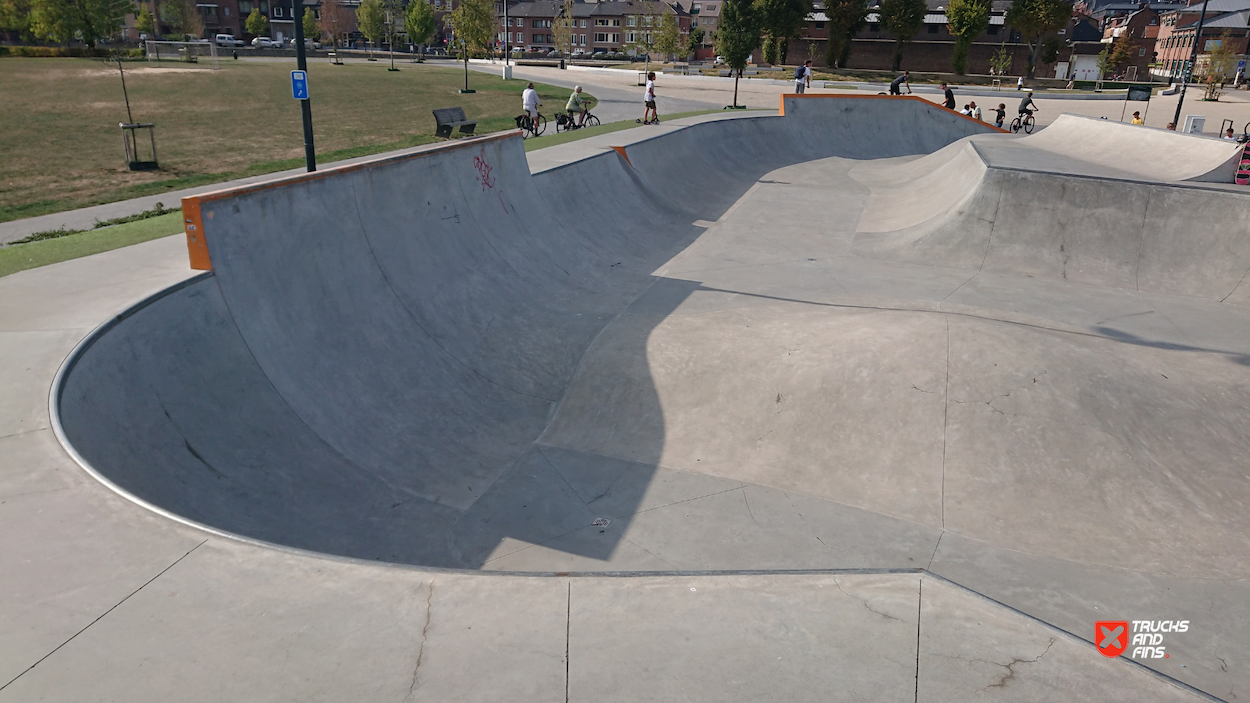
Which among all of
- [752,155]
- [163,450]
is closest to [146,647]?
[163,450]

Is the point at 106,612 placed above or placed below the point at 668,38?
below

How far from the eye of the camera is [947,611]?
12.8 feet

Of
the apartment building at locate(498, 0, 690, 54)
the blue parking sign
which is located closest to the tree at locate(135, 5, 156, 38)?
the apartment building at locate(498, 0, 690, 54)

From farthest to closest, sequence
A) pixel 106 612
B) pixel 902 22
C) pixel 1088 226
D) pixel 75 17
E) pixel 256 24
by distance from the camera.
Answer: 1. pixel 256 24
2. pixel 902 22
3. pixel 75 17
4. pixel 1088 226
5. pixel 106 612

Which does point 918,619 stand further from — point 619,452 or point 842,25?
point 842,25

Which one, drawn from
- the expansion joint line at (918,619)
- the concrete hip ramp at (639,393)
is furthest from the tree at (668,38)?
the expansion joint line at (918,619)

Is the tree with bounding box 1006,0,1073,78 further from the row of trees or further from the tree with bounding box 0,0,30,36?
the tree with bounding box 0,0,30,36

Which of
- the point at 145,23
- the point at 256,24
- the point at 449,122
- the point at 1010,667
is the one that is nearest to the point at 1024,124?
the point at 449,122

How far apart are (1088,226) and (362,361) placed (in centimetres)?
1298

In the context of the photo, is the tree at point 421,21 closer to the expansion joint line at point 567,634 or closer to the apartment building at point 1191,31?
the expansion joint line at point 567,634

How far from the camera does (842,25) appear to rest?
64688 mm

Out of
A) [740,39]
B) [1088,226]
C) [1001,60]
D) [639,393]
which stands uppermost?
[1001,60]

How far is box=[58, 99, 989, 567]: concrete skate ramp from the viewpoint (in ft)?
18.8

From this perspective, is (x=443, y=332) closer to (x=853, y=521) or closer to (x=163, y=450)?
(x=163, y=450)
